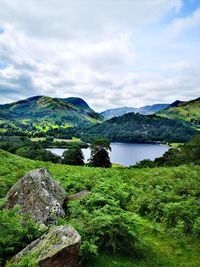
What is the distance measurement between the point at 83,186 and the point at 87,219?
28.2ft

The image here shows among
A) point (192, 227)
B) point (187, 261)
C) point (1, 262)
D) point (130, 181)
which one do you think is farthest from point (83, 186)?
point (1, 262)

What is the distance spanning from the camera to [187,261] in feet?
36.7

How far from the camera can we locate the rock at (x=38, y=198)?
1230 centimetres

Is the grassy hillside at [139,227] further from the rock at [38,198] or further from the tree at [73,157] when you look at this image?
the tree at [73,157]

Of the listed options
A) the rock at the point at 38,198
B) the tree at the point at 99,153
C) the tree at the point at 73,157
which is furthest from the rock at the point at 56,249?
the tree at the point at 73,157

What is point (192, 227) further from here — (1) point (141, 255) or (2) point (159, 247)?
(1) point (141, 255)

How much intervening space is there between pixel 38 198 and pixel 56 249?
481cm

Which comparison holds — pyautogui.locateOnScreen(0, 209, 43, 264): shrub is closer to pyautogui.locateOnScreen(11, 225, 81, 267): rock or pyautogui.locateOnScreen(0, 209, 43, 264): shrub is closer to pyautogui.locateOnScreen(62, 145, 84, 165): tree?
pyautogui.locateOnScreen(11, 225, 81, 267): rock

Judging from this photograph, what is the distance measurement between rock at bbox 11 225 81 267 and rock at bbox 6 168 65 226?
2.91 metres

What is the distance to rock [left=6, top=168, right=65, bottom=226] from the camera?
12305 millimetres

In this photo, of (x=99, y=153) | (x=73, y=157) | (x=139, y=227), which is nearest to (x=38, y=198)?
(x=139, y=227)

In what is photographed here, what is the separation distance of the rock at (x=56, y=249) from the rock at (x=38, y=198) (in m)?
2.91

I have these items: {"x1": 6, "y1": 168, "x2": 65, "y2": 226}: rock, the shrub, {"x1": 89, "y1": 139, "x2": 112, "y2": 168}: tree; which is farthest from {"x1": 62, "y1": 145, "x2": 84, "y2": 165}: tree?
the shrub

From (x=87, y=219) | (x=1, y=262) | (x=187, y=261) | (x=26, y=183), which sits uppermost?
(x=26, y=183)
